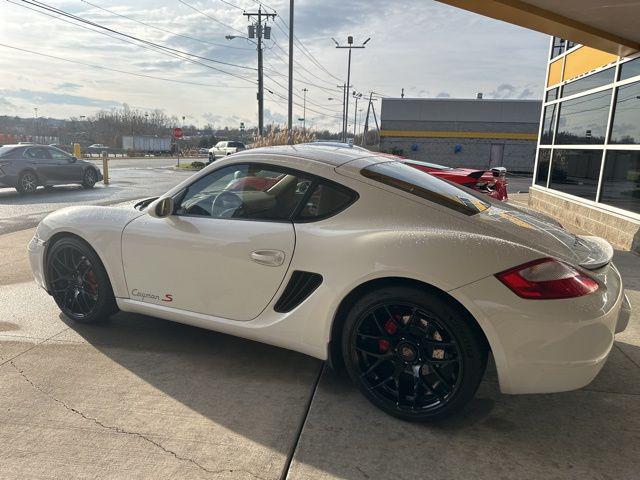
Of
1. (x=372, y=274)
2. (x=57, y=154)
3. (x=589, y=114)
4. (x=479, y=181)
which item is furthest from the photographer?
(x=57, y=154)

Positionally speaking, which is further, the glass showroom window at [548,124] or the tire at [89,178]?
the tire at [89,178]

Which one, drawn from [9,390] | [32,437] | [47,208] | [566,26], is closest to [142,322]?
[9,390]

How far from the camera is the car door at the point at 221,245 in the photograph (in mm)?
2814

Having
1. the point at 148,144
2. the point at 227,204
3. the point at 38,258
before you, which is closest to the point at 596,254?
the point at 227,204

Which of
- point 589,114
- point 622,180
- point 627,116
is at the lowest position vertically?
point 622,180

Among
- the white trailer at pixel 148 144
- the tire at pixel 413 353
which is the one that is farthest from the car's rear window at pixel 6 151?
the white trailer at pixel 148 144

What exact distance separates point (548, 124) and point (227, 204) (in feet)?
35.7

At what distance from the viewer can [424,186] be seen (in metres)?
2.92

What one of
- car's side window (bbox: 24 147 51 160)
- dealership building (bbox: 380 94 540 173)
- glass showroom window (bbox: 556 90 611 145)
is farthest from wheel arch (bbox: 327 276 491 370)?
dealership building (bbox: 380 94 540 173)

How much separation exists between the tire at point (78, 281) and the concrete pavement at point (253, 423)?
25cm

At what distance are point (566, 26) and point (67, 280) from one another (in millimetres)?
6522

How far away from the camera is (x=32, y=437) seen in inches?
94.7

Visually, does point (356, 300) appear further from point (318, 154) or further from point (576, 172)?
point (576, 172)

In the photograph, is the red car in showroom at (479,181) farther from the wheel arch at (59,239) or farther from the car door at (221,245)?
the wheel arch at (59,239)
